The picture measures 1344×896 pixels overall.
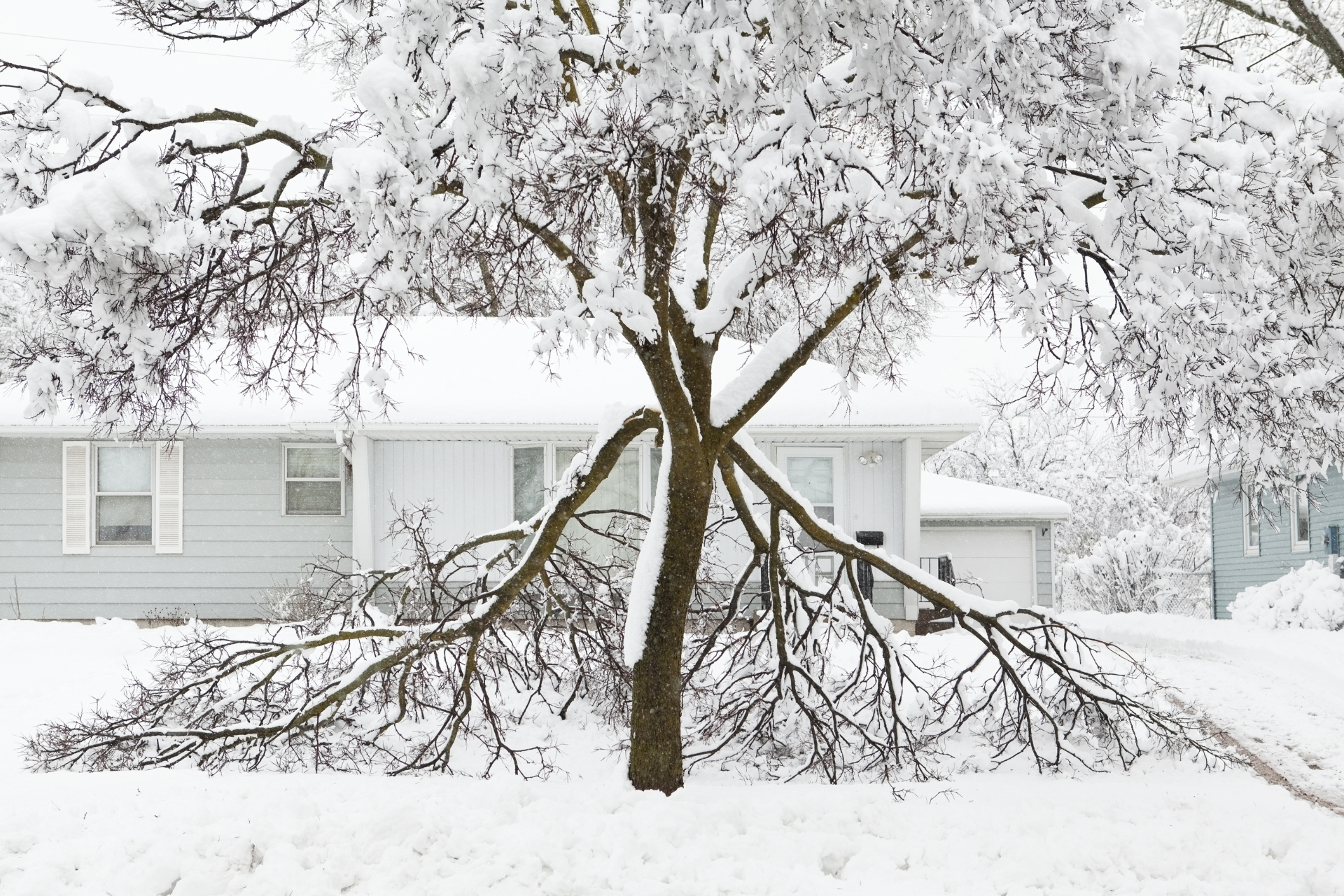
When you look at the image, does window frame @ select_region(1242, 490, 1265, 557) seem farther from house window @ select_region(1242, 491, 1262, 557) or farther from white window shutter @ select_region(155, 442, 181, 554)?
white window shutter @ select_region(155, 442, 181, 554)

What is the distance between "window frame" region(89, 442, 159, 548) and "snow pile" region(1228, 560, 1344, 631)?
1429 cm

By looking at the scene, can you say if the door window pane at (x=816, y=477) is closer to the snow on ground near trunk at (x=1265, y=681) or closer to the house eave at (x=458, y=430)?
the house eave at (x=458, y=430)

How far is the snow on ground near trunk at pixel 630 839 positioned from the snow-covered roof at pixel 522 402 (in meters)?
7.03

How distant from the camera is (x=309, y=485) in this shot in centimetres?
1360

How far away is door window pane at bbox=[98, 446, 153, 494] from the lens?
13531mm

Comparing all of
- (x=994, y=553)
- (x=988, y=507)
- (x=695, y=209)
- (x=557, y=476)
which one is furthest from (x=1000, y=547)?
(x=695, y=209)

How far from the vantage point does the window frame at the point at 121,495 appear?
13.4 meters

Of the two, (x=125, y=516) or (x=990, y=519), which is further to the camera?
(x=990, y=519)

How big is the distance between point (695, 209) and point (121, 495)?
32.1 feet

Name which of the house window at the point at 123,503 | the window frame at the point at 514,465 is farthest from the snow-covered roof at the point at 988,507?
the house window at the point at 123,503

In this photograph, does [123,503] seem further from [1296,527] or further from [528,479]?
[1296,527]

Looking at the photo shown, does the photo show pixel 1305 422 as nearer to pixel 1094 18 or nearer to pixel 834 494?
pixel 1094 18

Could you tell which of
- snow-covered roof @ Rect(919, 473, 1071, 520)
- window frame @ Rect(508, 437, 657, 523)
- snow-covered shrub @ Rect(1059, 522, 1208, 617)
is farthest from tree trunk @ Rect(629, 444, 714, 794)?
snow-covered shrub @ Rect(1059, 522, 1208, 617)

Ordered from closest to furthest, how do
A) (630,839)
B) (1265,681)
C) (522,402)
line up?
(630,839), (1265,681), (522,402)
